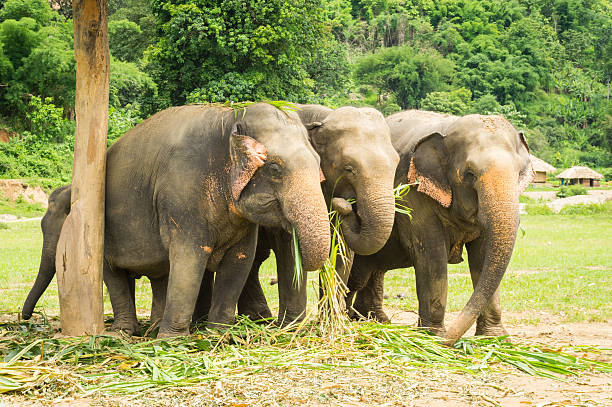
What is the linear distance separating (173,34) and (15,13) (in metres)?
17.7

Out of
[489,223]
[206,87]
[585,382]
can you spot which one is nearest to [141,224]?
[489,223]

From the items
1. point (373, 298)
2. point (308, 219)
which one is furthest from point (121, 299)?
point (373, 298)

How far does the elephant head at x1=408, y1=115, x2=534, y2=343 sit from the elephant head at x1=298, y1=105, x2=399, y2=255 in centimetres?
49

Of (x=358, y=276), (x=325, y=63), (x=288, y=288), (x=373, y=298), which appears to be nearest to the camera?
(x=288, y=288)

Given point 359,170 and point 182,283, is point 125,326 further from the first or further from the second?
point 359,170

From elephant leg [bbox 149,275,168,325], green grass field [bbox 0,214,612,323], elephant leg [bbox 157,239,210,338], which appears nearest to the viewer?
elephant leg [bbox 157,239,210,338]

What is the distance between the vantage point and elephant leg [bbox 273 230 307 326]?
6592 millimetres

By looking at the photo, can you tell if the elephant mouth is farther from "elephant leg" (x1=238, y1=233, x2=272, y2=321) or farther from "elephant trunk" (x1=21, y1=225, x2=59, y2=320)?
"elephant trunk" (x1=21, y1=225, x2=59, y2=320)

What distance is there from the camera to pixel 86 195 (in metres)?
6.34

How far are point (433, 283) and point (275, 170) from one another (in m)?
1.93

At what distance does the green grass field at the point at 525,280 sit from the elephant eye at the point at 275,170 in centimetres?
122

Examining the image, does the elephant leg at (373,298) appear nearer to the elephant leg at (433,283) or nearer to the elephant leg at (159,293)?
the elephant leg at (433,283)

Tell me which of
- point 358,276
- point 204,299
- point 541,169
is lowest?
point 204,299

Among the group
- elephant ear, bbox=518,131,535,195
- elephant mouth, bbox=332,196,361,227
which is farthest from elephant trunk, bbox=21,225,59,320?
elephant ear, bbox=518,131,535,195
